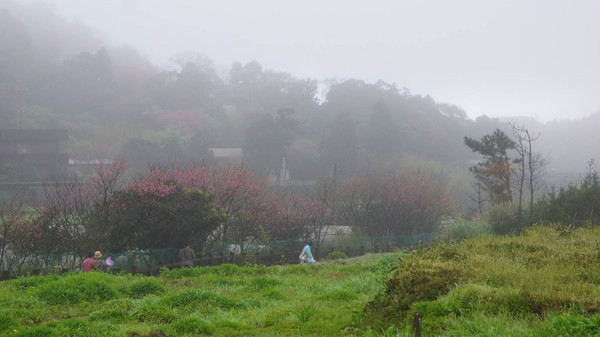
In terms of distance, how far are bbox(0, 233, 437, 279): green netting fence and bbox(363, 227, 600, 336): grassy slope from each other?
17.1 feet

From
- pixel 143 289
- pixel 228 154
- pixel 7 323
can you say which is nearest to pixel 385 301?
pixel 7 323

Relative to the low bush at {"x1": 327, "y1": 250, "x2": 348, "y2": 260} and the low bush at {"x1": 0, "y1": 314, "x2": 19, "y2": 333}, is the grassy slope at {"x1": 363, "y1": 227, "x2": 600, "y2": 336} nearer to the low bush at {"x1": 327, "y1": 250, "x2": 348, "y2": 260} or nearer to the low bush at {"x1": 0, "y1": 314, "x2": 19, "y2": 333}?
the low bush at {"x1": 0, "y1": 314, "x2": 19, "y2": 333}

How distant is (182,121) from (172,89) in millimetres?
19032

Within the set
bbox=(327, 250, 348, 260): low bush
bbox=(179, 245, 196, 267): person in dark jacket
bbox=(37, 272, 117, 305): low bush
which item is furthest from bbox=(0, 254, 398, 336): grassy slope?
bbox=(327, 250, 348, 260): low bush

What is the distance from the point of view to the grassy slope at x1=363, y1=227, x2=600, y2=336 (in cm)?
584

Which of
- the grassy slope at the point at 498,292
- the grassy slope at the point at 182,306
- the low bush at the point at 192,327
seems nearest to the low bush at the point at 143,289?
the grassy slope at the point at 182,306

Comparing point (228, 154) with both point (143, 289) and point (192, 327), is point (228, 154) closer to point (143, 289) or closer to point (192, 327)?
point (143, 289)

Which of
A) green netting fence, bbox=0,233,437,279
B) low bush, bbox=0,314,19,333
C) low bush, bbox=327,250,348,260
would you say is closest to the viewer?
low bush, bbox=0,314,19,333

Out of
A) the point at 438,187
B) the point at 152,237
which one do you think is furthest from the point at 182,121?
the point at 152,237

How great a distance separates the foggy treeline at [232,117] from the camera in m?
61.6

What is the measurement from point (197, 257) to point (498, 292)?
1478cm

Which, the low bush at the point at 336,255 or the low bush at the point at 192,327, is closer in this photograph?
the low bush at the point at 192,327

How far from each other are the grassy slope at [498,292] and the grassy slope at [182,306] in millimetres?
1117

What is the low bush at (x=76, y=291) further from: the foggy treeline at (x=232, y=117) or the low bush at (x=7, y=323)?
the foggy treeline at (x=232, y=117)
